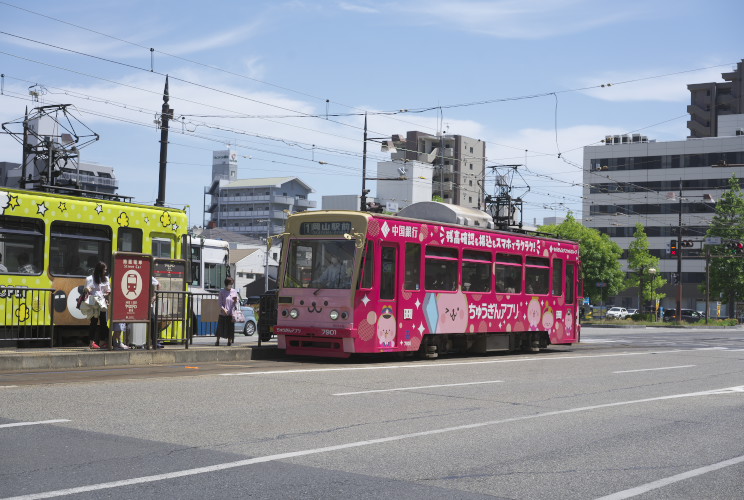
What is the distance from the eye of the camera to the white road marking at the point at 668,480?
680cm

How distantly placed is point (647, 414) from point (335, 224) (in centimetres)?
870

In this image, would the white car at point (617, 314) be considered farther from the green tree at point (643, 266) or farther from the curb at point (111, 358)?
the curb at point (111, 358)

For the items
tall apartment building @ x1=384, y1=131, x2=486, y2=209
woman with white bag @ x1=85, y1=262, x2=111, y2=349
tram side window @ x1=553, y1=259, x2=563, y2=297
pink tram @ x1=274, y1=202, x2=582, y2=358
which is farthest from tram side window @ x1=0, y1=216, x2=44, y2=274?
tall apartment building @ x1=384, y1=131, x2=486, y2=209

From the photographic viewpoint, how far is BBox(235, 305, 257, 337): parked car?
36656mm

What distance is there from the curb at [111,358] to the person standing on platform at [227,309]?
1.32 meters

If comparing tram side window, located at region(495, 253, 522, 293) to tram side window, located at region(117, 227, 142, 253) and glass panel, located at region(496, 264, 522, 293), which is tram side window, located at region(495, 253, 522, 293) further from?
tram side window, located at region(117, 227, 142, 253)

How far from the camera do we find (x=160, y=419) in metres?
9.65

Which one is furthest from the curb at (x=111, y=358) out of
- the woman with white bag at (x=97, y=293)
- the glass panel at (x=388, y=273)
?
the glass panel at (x=388, y=273)

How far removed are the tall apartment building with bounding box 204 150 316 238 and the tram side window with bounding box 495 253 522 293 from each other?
324ft

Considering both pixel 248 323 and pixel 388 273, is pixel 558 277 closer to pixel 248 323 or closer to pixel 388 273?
pixel 388 273

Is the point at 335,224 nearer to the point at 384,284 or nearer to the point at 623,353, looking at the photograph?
the point at 384,284

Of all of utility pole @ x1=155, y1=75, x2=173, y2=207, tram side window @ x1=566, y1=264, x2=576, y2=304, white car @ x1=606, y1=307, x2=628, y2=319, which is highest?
utility pole @ x1=155, y1=75, x2=173, y2=207

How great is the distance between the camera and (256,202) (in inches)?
4975

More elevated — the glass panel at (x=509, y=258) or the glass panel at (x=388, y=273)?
the glass panel at (x=509, y=258)
